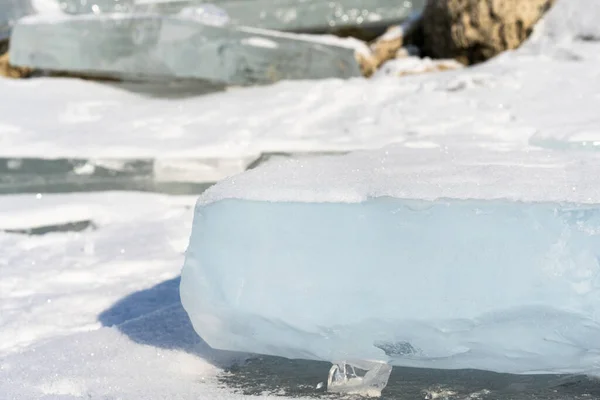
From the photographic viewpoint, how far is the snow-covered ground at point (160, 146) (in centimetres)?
156

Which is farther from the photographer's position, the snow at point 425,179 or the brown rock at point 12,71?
the brown rock at point 12,71

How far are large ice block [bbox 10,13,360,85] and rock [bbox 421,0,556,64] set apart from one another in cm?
60

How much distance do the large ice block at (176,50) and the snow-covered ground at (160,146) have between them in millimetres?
129

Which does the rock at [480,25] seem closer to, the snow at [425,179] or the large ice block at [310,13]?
the large ice block at [310,13]

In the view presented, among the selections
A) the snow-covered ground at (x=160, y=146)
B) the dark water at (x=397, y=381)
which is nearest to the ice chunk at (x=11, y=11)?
the snow-covered ground at (x=160, y=146)

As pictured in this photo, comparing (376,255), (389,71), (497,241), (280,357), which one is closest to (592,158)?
(497,241)

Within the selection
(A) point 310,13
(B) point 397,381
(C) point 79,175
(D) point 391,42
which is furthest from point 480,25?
(B) point 397,381

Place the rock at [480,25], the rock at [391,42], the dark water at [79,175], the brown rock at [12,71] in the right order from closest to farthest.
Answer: the dark water at [79,175] < the rock at [480,25] < the rock at [391,42] < the brown rock at [12,71]

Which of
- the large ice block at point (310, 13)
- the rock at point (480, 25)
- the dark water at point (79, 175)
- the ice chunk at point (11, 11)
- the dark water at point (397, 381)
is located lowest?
the dark water at point (79, 175)

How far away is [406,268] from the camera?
128cm

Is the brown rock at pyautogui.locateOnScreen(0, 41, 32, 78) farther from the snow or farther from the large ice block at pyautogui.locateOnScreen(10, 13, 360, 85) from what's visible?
the snow

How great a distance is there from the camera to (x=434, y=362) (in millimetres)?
1327

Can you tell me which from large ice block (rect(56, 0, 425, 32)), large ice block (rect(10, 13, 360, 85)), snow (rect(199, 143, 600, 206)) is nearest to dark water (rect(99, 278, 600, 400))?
snow (rect(199, 143, 600, 206))

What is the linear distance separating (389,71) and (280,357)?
3.06 metres
